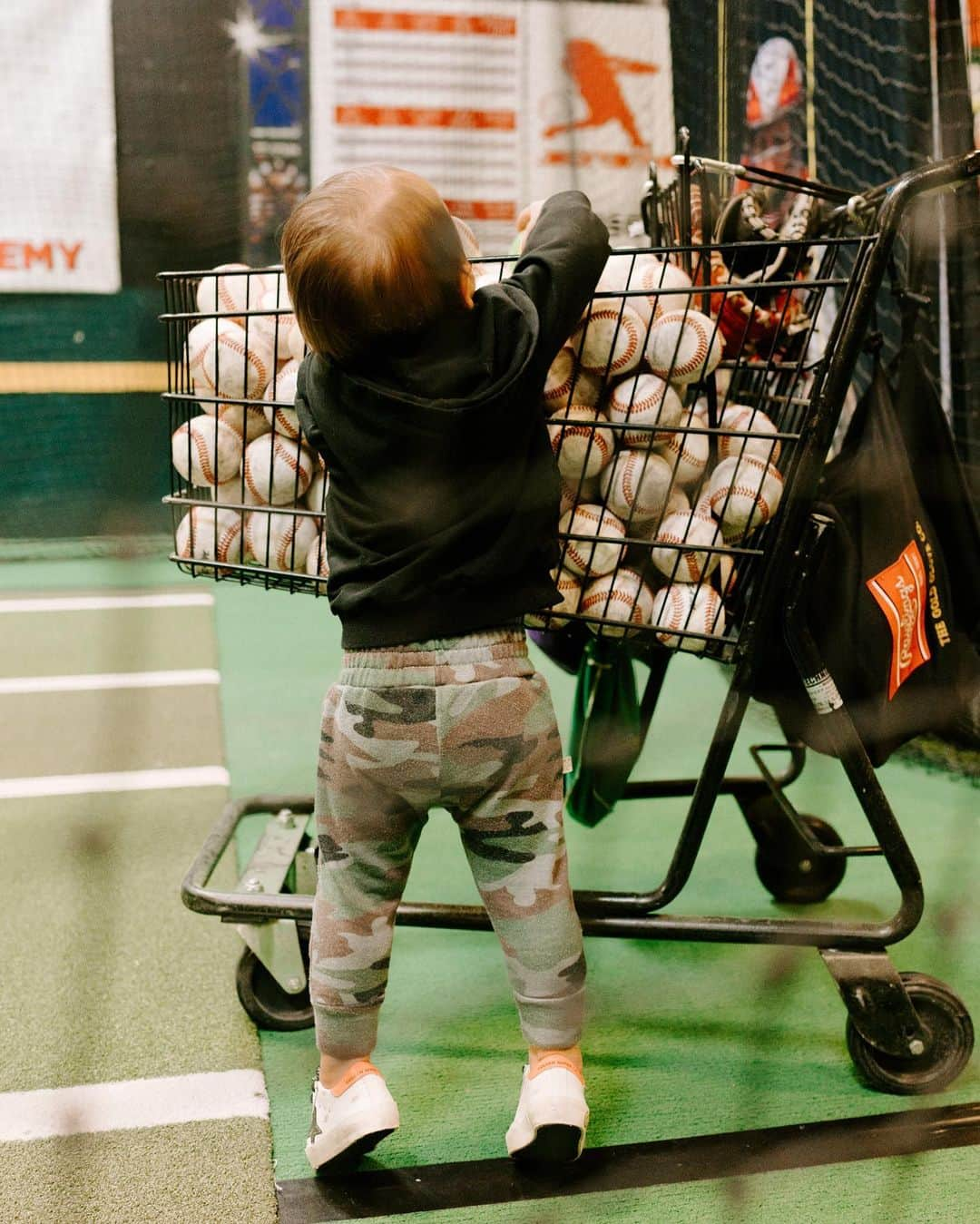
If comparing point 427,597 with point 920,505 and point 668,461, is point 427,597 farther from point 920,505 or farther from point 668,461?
point 920,505

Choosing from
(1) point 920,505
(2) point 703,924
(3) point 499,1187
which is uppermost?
(1) point 920,505

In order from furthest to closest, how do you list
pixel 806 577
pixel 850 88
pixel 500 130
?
pixel 850 88
pixel 500 130
pixel 806 577

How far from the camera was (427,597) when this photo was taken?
123 cm

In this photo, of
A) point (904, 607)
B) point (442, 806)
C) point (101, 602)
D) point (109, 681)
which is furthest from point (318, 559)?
point (101, 602)

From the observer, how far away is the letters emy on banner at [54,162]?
4.10m

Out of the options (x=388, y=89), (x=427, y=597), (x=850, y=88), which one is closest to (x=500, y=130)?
(x=388, y=89)

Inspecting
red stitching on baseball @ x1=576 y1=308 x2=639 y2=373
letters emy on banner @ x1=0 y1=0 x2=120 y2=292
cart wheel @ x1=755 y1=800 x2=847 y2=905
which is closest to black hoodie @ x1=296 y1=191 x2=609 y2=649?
red stitching on baseball @ x1=576 y1=308 x2=639 y2=373

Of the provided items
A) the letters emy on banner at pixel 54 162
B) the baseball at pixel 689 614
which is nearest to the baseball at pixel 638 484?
the baseball at pixel 689 614

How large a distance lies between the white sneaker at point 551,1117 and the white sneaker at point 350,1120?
0.15m

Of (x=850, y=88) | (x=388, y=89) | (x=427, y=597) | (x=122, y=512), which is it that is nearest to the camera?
(x=427, y=597)

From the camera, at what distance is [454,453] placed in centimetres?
122

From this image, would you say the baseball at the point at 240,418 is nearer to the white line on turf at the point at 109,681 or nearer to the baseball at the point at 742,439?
the baseball at the point at 742,439

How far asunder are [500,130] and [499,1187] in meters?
2.05

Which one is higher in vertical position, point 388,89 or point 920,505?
point 388,89
